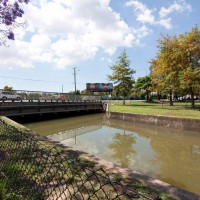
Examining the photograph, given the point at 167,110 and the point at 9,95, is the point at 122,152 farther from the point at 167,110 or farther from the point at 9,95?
the point at 9,95

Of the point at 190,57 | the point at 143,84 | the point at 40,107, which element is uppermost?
the point at 190,57

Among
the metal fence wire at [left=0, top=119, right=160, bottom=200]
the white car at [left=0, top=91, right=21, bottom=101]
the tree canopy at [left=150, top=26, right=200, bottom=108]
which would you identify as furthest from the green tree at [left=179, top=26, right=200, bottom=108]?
the metal fence wire at [left=0, top=119, right=160, bottom=200]

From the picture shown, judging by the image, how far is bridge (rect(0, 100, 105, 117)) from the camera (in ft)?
71.3

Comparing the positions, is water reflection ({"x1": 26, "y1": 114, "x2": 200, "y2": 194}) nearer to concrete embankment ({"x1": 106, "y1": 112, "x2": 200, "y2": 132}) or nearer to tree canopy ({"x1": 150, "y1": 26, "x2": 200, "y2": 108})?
concrete embankment ({"x1": 106, "y1": 112, "x2": 200, "y2": 132})

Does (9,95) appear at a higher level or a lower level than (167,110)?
higher

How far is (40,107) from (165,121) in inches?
517

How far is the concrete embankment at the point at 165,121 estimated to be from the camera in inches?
703

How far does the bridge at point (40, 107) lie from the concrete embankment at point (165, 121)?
7170mm

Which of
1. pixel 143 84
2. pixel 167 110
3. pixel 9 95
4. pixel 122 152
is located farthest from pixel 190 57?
pixel 143 84

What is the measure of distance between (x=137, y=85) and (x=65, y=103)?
27.7m

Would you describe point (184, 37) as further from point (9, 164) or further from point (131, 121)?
point (9, 164)

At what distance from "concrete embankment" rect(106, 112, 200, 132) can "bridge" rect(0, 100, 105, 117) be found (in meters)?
7.17

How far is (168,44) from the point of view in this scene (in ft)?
89.0

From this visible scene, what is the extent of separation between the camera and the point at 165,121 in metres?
20.4
